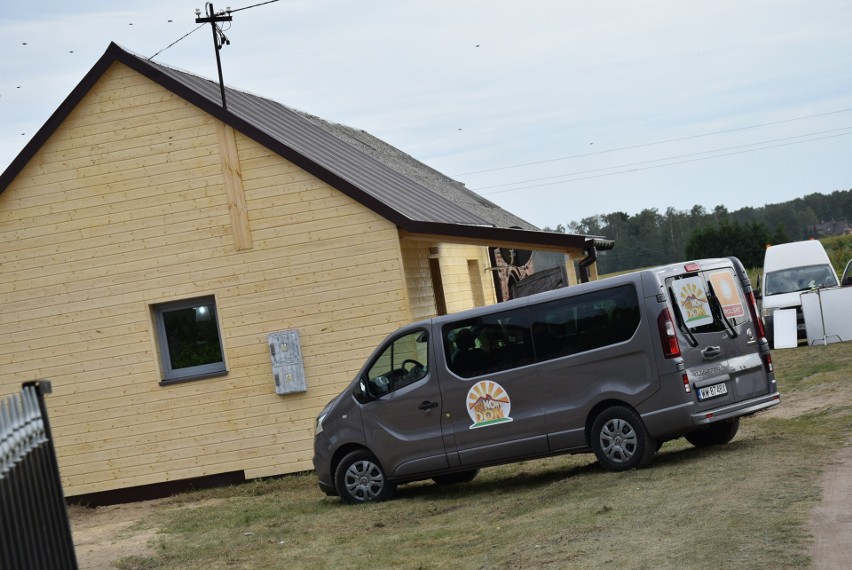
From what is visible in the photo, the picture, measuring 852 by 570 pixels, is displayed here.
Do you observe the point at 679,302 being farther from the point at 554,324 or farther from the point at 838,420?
the point at 838,420

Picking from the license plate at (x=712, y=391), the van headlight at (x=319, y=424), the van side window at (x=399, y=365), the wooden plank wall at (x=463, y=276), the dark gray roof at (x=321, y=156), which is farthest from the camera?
the wooden plank wall at (x=463, y=276)

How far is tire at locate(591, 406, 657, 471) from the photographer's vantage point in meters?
11.8

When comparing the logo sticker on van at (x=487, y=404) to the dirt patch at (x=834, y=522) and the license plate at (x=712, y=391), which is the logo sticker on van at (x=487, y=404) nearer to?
the license plate at (x=712, y=391)

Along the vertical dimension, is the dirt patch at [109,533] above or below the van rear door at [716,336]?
below

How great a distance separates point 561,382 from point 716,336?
5.55 ft

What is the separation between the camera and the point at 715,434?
42.4 ft

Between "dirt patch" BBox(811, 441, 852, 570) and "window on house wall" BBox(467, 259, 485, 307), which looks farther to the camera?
"window on house wall" BBox(467, 259, 485, 307)

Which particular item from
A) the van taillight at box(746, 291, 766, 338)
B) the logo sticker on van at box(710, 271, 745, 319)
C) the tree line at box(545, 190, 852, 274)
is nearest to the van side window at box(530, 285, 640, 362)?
the logo sticker on van at box(710, 271, 745, 319)

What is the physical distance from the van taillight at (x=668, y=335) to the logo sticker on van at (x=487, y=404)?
190cm

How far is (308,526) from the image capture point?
12.5 metres

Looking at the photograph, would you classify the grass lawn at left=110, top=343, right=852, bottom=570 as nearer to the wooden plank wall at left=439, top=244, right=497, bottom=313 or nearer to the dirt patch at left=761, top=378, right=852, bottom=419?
the dirt patch at left=761, top=378, right=852, bottom=419

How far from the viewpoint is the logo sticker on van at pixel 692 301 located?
38.8ft

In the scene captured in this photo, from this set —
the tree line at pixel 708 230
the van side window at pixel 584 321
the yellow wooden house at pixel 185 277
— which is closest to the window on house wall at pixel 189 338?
the yellow wooden house at pixel 185 277

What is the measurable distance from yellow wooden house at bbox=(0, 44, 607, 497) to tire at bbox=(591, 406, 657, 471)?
5.23 meters
